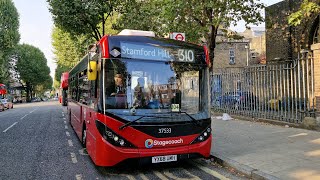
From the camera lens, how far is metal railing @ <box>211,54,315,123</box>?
1106 centimetres

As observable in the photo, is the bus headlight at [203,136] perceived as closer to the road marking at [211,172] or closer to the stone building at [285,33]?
the road marking at [211,172]

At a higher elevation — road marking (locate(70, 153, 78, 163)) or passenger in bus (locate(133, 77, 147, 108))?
passenger in bus (locate(133, 77, 147, 108))

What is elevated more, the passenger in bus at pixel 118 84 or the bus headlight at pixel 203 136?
the passenger in bus at pixel 118 84

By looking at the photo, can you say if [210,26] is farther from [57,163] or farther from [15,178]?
[15,178]

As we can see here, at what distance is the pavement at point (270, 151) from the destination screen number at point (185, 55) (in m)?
2.43

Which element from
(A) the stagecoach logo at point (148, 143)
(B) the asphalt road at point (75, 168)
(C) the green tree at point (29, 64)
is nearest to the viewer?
(A) the stagecoach logo at point (148, 143)

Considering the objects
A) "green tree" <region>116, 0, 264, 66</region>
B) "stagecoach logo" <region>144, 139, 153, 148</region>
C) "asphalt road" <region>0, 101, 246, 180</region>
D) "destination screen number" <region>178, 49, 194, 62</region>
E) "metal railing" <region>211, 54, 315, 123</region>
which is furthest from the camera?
"green tree" <region>116, 0, 264, 66</region>

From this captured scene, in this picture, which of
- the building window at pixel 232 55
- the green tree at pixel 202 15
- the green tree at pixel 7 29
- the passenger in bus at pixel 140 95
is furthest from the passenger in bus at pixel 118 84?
the green tree at pixel 7 29

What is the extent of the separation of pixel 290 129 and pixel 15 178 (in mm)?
8844

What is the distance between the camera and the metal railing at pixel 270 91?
11062mm

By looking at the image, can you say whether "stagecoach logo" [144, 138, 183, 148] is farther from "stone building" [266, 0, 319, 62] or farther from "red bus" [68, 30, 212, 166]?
"stone building" [266, 0, 319, 62]

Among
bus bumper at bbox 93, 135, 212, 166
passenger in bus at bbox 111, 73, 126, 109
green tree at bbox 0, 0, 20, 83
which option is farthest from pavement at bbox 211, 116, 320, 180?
green tree at bbox 0, 0, 20, 83

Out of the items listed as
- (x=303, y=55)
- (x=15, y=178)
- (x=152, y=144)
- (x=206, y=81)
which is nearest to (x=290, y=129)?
(x=303, y=55)

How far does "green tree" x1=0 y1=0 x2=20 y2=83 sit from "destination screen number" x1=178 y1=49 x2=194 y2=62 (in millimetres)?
45991
